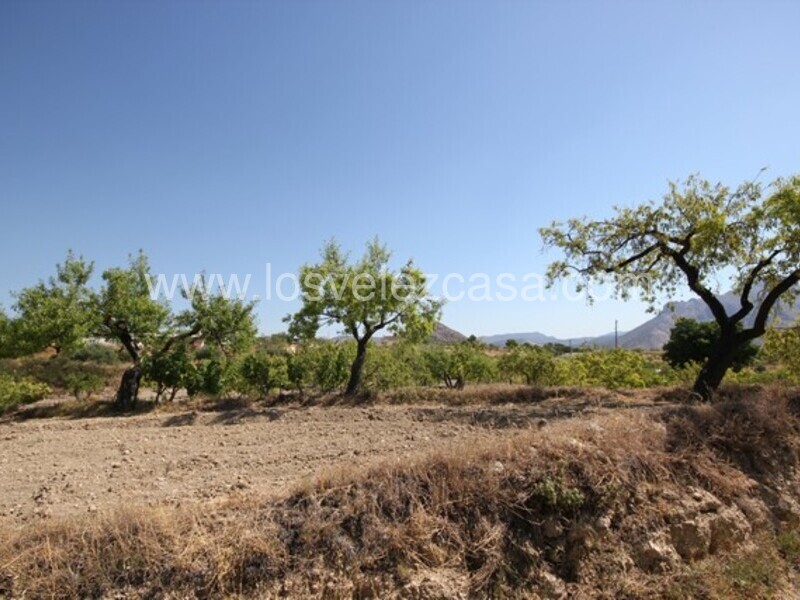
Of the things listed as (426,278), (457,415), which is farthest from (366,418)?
(426,278)

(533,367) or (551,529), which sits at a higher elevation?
(533,367)

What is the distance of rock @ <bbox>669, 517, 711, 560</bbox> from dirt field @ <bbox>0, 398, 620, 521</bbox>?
2.30 meters

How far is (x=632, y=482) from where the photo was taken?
4.98 meters

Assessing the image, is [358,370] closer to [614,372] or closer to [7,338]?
[614,372]

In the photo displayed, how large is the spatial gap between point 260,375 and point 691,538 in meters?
12.5

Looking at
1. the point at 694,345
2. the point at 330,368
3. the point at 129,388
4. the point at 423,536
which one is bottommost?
the point at 423,536

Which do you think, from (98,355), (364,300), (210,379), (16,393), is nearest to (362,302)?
(364,300)

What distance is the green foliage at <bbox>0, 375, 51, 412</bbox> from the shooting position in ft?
45.3

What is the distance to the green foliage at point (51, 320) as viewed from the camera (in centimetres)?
1306

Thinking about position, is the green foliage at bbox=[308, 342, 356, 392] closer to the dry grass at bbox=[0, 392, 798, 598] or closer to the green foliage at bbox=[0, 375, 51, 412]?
the green foliage at bbox=[0, 375, 51, 412]

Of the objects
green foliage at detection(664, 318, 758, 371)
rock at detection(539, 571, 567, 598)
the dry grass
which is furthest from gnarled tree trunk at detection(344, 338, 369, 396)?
green foliage at detection(664, 318, 758, 371)

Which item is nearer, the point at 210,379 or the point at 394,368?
the point at 210,379

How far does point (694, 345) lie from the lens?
32625mm

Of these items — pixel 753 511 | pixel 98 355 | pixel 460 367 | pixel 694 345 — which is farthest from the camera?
pixel 694 345
